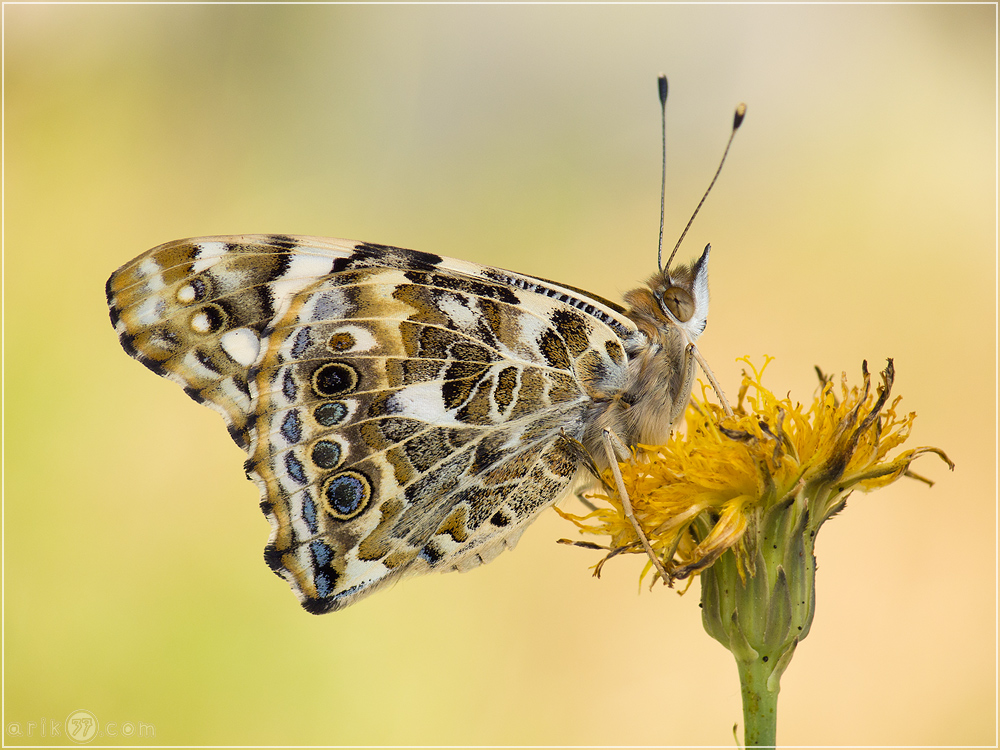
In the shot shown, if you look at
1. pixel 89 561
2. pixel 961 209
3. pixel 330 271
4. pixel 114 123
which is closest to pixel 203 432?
pixel 89 561

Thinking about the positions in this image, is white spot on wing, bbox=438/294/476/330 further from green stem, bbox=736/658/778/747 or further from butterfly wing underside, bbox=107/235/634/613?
green stem, bbox=736/658/778/747

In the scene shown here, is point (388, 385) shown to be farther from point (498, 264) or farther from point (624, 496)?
point (498, 264)

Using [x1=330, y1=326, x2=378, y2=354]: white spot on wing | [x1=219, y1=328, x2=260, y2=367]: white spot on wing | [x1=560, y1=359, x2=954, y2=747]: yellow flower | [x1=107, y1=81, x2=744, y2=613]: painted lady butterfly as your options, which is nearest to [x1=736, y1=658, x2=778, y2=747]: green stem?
[x1=560, y1=359, x2=954, y2=747]: yellow flower

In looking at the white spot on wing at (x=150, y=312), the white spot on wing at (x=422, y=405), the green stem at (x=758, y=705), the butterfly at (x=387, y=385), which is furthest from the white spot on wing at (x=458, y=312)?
the green stem at (x=758, y=705)

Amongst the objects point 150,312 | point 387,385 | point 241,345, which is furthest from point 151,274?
point 387,385

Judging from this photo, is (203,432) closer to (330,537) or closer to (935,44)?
(330,537)
